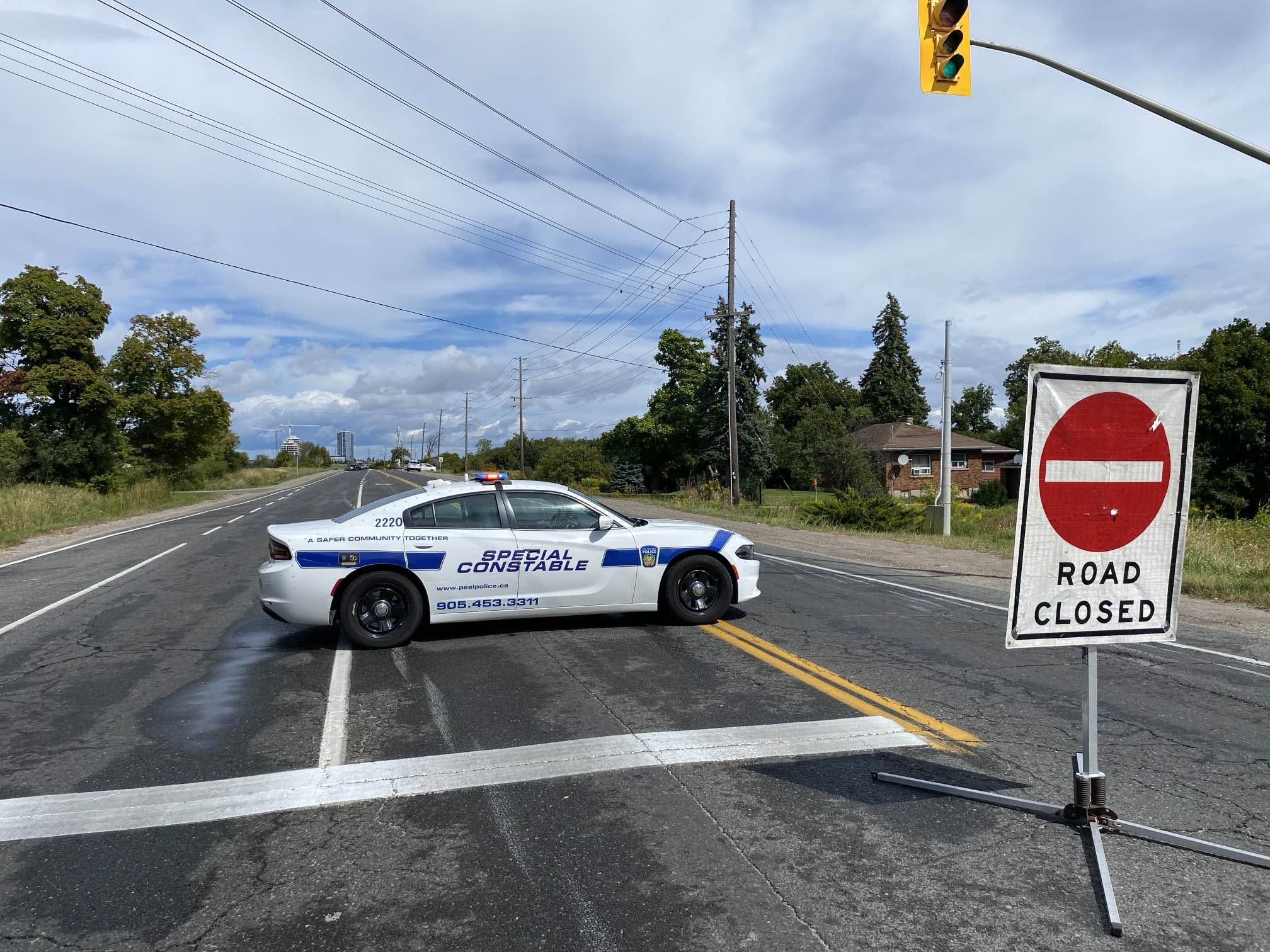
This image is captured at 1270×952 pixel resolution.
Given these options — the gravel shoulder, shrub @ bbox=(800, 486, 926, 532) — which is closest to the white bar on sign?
the gravel shoulder

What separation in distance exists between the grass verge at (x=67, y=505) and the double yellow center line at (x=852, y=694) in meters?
19.1

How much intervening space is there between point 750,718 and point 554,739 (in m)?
1.25

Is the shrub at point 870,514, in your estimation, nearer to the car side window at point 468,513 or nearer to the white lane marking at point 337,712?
the car side window at point 468,513

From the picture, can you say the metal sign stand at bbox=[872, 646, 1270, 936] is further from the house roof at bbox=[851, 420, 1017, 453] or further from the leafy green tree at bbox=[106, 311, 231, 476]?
the house roof at bbox=[851, 420, 1017, 453]

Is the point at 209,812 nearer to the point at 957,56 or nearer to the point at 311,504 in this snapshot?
the point at 957,56

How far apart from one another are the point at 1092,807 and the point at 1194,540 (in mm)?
14636

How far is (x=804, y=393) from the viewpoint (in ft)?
268

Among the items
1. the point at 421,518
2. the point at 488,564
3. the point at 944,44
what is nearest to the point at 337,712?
the point at 488,564

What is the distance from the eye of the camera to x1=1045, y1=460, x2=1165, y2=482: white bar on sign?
12.5 feet

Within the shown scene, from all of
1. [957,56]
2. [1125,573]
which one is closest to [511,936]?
[1125,573]

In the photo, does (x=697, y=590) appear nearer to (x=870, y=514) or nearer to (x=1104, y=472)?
(x=1104, y=472)

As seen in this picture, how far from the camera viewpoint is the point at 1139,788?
4262 millimetres

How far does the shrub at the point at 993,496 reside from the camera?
48.3 metres

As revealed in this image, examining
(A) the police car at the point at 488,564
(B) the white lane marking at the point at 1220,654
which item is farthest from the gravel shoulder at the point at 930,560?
(A) the police car at the point at 488,564
